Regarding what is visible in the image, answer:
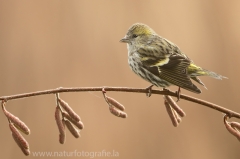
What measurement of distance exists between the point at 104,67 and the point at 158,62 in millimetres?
1587

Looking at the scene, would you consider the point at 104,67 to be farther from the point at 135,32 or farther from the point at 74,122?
the point at 74,122

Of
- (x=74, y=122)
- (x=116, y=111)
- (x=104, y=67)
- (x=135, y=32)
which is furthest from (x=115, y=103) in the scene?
(x=104, y=67)

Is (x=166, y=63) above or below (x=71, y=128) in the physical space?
above

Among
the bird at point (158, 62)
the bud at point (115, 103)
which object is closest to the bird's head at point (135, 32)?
the bird at point (158, 62)

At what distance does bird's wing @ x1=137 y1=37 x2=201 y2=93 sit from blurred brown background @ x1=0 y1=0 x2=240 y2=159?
4.40ft

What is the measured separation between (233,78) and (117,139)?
1.36 metres

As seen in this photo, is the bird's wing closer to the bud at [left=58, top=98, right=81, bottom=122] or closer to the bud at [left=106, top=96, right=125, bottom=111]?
the bud at [left=106, top=96, right=125, bottom=111]

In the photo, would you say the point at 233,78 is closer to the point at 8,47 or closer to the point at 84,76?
the point at 84,76

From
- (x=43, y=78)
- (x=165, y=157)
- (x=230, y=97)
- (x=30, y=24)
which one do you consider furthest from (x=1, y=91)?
(x=230, y=97)

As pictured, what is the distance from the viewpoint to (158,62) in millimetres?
1732

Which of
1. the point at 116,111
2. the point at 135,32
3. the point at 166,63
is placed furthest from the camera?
the point at 135,32

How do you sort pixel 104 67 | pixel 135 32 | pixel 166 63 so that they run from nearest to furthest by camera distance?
pixel 166 63 → pixel 135 32 → pixel 104 67

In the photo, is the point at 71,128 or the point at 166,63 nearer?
the point at 71,128

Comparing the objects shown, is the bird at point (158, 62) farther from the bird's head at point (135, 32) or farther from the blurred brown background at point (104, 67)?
the blurred brown background at point (104, 67)
